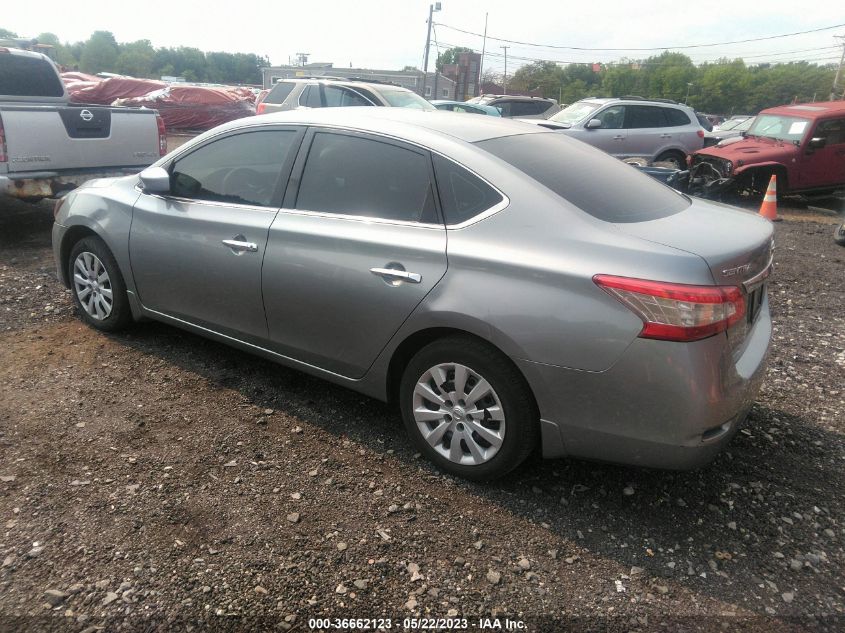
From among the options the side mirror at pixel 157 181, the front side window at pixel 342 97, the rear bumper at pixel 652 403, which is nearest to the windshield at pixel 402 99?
the front side window at pixel 342 97

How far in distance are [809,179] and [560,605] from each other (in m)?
11.8

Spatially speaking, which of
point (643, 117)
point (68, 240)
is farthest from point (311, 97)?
point (68, 240)

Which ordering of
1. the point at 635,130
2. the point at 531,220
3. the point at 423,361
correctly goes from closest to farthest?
the point at 531,220, the point at 423,361, the point at 635,130

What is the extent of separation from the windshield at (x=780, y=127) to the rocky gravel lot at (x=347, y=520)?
9356 millimetres

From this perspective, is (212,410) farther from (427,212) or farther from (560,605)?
(560,605)

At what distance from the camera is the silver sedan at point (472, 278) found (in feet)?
8.34

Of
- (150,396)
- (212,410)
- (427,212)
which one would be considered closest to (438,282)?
(427,212)

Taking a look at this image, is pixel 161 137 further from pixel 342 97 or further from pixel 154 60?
pixel 154 60

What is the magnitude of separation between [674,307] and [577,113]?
12187 millimetres

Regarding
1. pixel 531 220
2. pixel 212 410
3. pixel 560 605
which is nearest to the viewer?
pixel 560 605

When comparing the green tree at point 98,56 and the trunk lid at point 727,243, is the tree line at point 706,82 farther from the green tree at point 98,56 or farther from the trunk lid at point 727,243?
the trunk lid at point 727,243

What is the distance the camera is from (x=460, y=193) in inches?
120

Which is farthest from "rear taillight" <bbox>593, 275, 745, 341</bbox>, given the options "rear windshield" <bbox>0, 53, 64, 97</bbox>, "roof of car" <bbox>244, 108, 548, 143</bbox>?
"rear windshield" <bbox>0, 53, 64, 97</bbox>

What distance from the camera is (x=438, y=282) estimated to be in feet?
9.61
